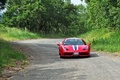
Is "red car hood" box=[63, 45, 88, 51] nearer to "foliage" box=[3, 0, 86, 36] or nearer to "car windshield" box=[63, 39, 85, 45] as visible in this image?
"car windshield" box=[63, 39, 85, 45]

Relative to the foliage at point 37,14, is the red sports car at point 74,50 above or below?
below

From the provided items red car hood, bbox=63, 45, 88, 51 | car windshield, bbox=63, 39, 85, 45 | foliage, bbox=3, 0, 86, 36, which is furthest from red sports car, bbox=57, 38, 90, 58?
foliage, bbox=3, 0, 86, 36

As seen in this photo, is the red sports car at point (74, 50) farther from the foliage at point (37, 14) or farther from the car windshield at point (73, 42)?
the foliage at point (37, 14)

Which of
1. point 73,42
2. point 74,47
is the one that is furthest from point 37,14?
point 74,47

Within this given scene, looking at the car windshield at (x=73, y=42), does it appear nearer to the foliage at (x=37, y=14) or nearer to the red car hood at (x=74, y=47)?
the red car hood at (x=74, y=47)

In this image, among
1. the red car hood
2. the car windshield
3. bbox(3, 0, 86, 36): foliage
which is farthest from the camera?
bbox(3, 0, 86, 36): foliage

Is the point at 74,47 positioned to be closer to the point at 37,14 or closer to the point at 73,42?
the point at 73,42

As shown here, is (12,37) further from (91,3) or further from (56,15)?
(56,15)

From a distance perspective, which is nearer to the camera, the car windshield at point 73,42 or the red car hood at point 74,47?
the red car hood at point 74,47

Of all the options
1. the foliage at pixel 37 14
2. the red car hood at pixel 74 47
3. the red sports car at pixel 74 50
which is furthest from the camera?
the foliage at pixel 37 14

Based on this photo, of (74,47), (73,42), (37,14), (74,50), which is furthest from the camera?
(37,14)

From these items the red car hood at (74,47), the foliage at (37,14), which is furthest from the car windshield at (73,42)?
the foliage at (37,14)

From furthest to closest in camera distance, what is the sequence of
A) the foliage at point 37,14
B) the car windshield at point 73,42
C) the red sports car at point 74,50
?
the foliage at point 37,14, the car windshield at point 73,42, the red sports car at point 74,50

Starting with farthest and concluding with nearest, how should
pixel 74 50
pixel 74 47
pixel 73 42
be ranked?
1. pixel 73 42
2. pixel 74 47
3. pixel 74 50
